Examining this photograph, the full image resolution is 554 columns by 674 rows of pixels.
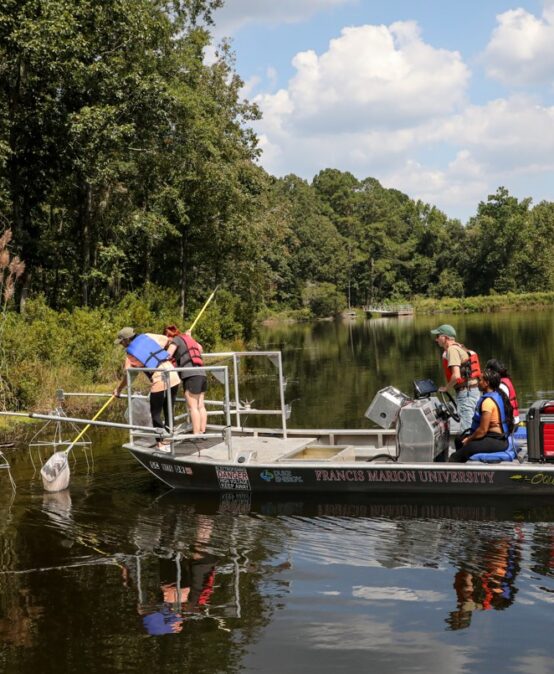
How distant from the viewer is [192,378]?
1152 cm

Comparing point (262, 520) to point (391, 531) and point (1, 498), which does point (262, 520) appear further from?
point (1, 498)

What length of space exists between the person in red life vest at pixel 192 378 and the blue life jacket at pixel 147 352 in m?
0.29

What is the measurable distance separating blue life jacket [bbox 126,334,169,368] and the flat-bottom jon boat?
1.88 feet

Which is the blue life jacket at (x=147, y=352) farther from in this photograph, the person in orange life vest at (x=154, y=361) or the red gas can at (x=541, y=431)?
the red gas can at (x=541, y=431)

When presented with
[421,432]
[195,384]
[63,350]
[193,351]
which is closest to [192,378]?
[195,384]

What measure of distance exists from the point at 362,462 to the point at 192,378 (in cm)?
274

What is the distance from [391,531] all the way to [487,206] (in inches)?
4491

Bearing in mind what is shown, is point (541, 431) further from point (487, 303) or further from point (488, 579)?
Result: point (487, 303)

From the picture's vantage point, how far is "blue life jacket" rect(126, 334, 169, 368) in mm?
11398

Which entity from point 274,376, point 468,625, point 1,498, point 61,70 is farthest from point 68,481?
point 274,376

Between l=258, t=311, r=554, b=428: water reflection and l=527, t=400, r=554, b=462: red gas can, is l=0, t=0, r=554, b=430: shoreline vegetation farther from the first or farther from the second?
l=527, t=400, r=554, b=462: red gas can

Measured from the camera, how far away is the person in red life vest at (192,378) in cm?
1148

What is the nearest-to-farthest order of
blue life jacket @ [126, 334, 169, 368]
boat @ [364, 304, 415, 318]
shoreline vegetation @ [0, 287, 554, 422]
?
blue life jacket @ [126, 334, 169, 368] → shoreline vegetation @ [0, 287, 554, 422] → boat @ [364, 304, 415, 318]

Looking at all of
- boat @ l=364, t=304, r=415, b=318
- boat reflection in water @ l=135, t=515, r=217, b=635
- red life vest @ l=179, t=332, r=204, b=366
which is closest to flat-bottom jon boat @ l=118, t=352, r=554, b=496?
red life vest @ l=179, t=332, r=204, b=366
